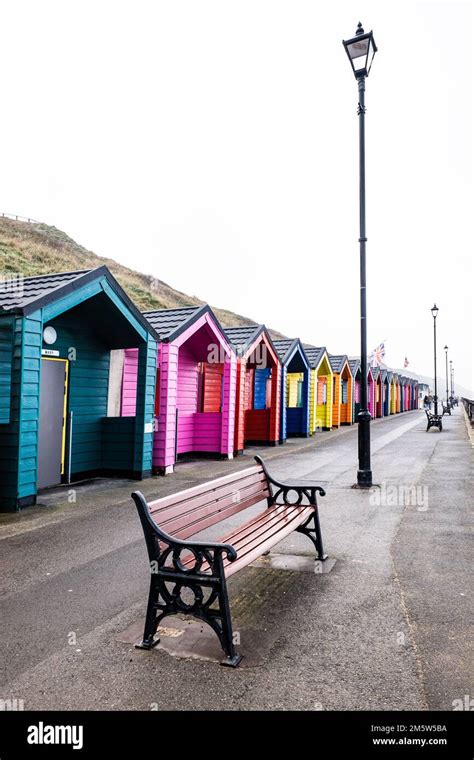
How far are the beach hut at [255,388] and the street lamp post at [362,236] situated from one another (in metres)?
5.51

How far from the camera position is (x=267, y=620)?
12.9 ft

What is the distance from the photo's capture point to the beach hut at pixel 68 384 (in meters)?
7.57

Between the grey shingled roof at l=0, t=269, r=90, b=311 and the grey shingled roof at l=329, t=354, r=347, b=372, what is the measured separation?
20.5m

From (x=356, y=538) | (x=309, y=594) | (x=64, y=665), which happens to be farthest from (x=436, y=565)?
(x=64, y=665)

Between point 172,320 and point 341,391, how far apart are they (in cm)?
1894

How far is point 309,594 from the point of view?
4453 mm

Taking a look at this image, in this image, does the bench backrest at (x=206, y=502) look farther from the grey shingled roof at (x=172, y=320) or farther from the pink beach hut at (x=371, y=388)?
the pink beach hut at (x=371, y=388)

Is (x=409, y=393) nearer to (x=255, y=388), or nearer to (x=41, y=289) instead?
(x=255, y=388)

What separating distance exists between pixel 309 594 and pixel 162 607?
149 cm

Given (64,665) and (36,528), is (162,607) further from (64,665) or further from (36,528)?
(36,528)

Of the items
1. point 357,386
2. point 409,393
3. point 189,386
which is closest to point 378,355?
point 357,386

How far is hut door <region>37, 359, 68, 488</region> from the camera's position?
9.52 meters

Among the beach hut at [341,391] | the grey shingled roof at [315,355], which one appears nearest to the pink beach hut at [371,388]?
the beach hut at [341,391]
